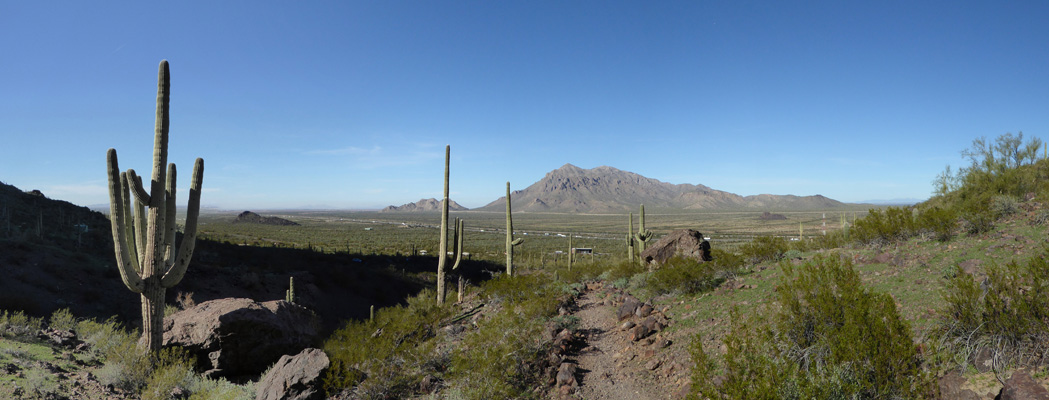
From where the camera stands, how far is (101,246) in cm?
2734

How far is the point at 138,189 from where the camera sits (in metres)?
8.14

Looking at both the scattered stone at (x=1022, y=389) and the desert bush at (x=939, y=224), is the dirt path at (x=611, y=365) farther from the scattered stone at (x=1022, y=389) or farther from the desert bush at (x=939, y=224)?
the desert bush at (x=939, y=224)

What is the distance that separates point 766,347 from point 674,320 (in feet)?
10.2

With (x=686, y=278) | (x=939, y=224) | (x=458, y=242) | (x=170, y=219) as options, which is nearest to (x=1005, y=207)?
(x=939, y=224)

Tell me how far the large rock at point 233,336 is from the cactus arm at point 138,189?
2.93 metres

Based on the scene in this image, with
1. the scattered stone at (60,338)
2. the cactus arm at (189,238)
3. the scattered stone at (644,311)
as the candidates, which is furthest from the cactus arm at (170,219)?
the scattered stone at (644,311)

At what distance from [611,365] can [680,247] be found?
9936mm

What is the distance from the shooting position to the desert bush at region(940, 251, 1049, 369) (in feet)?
14.8

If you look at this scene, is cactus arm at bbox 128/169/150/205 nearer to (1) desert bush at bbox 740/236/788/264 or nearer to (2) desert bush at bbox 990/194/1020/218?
(1) desert bush at bbox 740/236/788/264

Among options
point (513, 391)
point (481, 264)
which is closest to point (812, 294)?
point (513, 391)

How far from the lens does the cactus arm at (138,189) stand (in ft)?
26.1

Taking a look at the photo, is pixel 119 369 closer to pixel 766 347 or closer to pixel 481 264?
pixel 766 347

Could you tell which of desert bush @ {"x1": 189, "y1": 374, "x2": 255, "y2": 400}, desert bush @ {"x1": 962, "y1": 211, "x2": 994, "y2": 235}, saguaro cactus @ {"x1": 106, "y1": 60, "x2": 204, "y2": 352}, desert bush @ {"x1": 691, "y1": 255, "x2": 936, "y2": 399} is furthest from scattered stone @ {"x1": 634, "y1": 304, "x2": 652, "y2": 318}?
saguaro cactus @ {"x1": 106, "y1": 60, "x2": 204, "y2": 352}

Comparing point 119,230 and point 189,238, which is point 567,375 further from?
point 119,230
